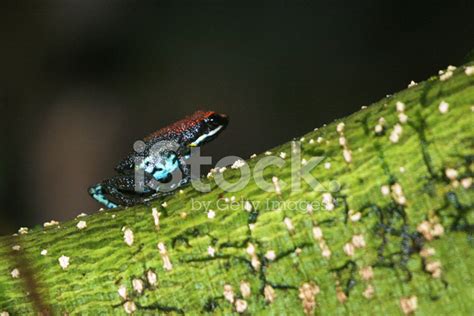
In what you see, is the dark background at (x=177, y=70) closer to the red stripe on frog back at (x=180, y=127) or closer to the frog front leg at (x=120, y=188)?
the red stripe on frog back at (x=180, y=127)

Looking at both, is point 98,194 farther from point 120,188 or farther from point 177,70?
point 177,70

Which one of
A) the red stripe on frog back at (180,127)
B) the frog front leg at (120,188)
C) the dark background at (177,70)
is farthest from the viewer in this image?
the dark background at (177,70)

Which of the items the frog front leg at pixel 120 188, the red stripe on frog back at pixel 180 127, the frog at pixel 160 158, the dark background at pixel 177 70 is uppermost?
the dark background at pixel 177 70

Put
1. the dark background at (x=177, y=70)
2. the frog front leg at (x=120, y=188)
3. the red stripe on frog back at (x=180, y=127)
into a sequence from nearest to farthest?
the frog front leg at (x=120, y=188)
the red stripe on frog back at (x=180, y=127)
the dark background at (x=177, y=70)

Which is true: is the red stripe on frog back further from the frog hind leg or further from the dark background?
the dark background

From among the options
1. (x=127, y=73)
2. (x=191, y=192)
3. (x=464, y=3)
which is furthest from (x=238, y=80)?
(x=191, y=192)

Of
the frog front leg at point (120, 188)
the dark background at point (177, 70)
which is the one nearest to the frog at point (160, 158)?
A: the frog front leg at point (120, 188)
